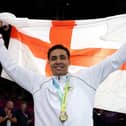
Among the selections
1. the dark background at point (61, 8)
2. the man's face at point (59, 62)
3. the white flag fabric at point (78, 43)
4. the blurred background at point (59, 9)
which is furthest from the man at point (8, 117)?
the man's face at point (59, 62)

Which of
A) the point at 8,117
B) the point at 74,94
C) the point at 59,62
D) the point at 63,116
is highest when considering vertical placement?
the point at 59,62

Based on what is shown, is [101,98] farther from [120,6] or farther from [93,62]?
[120,6]

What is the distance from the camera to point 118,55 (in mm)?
3844

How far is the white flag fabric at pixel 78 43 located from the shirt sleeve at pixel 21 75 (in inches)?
38.3

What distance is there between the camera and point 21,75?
401 centimetres

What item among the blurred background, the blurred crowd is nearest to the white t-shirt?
the blurred crowd

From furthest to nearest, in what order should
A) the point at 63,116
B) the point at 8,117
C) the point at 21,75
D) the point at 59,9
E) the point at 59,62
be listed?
the point at 59,9 → the point at 8,117 → the point at 21,75 → the point at 59,62 → the point at 63,116

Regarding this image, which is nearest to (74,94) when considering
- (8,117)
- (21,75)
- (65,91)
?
(65,91)

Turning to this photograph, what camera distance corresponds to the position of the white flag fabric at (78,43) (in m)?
5.09

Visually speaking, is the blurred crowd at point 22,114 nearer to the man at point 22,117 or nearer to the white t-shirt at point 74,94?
the man at point 22,117

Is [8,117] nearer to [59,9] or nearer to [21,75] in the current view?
[21,75]

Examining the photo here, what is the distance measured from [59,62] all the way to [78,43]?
158cm

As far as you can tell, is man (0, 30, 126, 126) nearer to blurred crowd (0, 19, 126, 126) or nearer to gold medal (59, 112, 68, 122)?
gold medal (59, 112, 68, 122)

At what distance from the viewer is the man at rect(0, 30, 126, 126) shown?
12.2 ft
